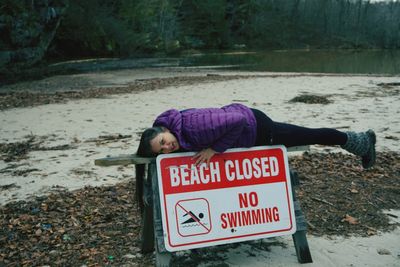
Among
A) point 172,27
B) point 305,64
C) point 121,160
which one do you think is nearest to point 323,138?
point 121,160

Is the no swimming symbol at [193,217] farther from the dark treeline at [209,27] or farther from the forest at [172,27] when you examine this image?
the dark treeline at [209,27]

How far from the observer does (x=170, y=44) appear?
201ft

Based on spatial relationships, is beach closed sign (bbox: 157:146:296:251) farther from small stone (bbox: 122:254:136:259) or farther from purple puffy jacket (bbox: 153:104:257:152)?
small stone (bbox: 122:254:136:259)

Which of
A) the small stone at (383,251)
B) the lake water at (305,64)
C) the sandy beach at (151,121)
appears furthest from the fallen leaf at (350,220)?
the lake water at (305,64)

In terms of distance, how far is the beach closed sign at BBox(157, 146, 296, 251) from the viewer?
3334mm

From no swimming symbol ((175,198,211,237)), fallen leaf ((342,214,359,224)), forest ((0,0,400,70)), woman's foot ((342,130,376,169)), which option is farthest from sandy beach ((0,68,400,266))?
forest ((0,0,400,70))

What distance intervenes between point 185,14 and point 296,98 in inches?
2562

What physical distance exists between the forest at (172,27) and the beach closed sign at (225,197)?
3257cm

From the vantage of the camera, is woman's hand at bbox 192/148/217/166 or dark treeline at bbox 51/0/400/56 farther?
dark treeline at bbox 51/0/400/56

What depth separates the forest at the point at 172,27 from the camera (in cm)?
3506

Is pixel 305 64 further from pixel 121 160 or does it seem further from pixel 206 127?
pixel 121 160

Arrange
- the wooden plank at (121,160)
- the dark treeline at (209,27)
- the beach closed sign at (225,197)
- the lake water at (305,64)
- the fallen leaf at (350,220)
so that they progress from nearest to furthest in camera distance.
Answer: the wooden plank at (121,160) → the beach closed sign at (225,197) → the fallen leaf at (350,220) → the lake water at (305,64) → the dark treeline at (209,27)

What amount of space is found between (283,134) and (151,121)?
6.90 meters

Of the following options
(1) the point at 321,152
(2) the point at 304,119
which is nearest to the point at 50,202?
(1) the point at 321,152
